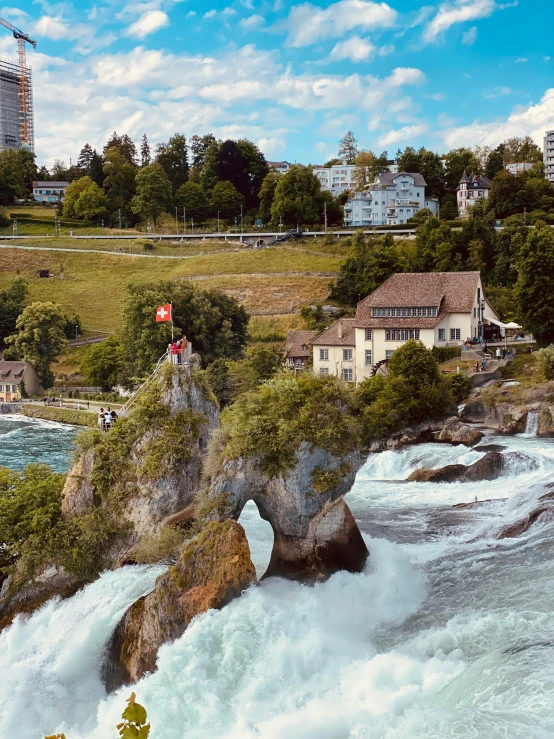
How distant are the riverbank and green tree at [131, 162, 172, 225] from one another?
5675 cm

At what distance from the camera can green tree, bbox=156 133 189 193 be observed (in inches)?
5187

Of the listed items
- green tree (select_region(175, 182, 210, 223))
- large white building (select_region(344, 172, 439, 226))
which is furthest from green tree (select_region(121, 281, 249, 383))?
green tree (select_region(175, 182, 210, 223))

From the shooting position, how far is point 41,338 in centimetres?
7669

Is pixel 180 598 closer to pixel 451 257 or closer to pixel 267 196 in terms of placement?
pixel 451 257

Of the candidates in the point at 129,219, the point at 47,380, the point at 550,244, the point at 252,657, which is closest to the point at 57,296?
the point at 47,380

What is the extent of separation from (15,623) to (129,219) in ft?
361

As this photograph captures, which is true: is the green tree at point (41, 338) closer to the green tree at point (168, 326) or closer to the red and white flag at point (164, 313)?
the green tree at point (168, 326)

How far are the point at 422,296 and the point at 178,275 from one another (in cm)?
4435

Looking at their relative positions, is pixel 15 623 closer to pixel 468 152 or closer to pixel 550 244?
pixel 550 244

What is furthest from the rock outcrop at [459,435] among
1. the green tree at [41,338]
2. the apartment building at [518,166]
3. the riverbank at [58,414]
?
the apartment building at [518,166]

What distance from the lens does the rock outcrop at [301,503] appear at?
21641 millimetres

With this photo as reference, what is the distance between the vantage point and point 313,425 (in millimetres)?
22266

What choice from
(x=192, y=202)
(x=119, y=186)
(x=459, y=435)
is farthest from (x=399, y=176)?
(x=459, y=435)

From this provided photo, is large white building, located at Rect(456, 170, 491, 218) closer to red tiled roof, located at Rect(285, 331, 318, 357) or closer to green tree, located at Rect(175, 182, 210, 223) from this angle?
green tree, located at Rect(175, 182, 210, 223)
